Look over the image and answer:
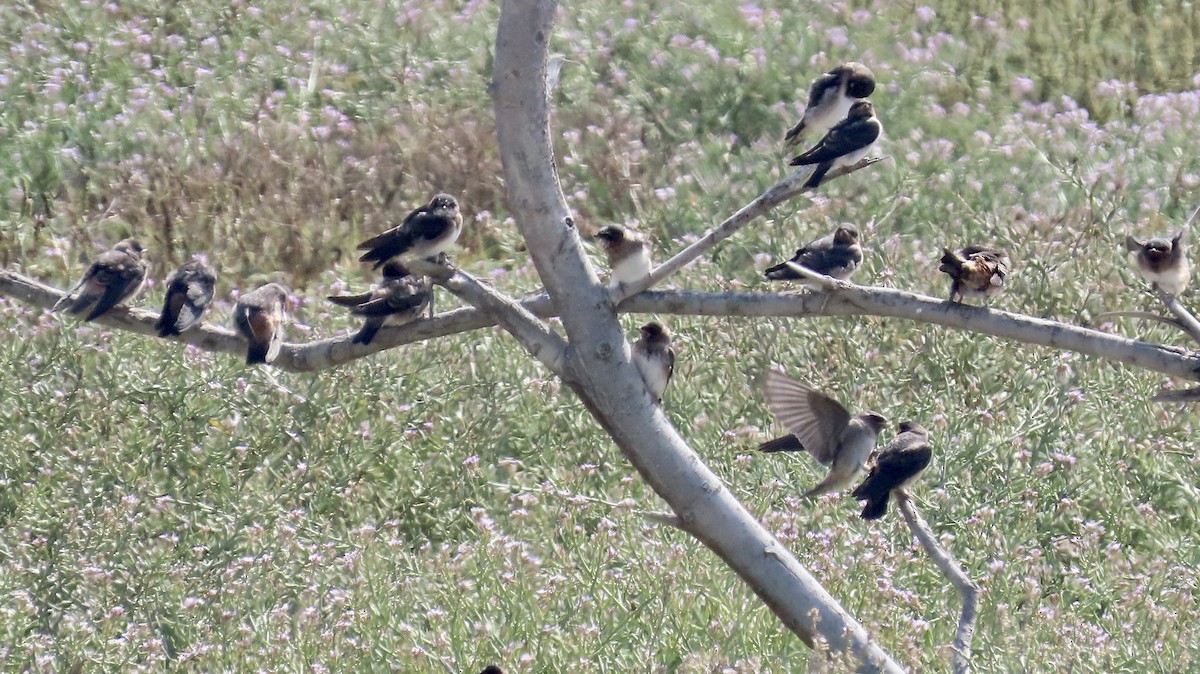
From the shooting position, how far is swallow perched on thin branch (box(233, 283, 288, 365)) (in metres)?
4.45

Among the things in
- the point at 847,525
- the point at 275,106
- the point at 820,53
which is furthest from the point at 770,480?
the point at 275,106

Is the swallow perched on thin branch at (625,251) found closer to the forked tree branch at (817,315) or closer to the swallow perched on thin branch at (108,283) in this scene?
the swallow perched on thin branch at (108,283)

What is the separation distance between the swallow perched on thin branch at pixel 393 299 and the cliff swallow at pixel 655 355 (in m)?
0.95

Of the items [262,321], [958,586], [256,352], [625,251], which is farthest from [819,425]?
[262,321]

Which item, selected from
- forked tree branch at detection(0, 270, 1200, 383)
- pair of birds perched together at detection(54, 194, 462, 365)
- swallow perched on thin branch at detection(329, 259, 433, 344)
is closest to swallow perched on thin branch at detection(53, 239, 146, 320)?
pair of birds perched together at detection(54, 194, 462, 365)

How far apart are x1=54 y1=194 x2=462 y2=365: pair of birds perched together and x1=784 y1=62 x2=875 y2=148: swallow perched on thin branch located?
1.43m

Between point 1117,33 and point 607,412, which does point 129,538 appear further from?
point 1117,33

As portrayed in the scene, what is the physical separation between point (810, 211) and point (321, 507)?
3.36m

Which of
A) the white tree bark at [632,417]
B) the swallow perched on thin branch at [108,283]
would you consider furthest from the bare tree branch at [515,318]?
the swallow perched on thin branch at [108,283]

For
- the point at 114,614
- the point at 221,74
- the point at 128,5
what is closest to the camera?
the point at 114,614

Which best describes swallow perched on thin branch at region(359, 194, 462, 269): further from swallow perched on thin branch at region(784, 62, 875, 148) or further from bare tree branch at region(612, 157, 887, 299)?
bare tree branch at region(612, 157, 887, 299)

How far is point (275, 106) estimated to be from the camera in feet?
38.1

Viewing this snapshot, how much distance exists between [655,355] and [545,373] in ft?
4.24

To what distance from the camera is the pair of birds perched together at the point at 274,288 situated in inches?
214
